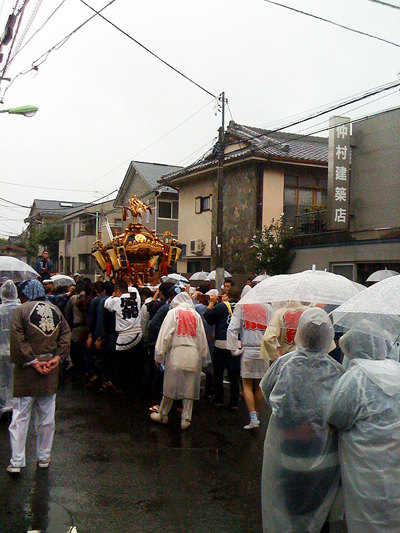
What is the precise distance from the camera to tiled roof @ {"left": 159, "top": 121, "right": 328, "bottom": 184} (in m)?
20.6

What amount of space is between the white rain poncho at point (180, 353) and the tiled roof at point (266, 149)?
1258 cm

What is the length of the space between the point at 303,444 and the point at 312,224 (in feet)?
52.7

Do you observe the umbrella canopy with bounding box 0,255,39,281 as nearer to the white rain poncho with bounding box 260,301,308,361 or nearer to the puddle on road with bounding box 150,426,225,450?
the puddle on road with bounding box 150,426,225,450

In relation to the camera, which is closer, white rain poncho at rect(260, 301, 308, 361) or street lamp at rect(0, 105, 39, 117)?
white rain poncho at rect(260, 301, 308, 361)

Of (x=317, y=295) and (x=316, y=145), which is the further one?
(x=316, y=145)

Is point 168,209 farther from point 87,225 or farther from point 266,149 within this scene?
point 87,225

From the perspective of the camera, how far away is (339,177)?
16297mm

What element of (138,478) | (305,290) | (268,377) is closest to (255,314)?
(305,290)

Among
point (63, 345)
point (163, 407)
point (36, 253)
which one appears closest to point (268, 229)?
point (163, 407)

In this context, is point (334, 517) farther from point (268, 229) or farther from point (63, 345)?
point (268, 229)

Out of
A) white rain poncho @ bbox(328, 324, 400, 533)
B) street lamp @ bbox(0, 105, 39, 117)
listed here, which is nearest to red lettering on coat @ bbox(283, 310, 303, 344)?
white rain poncho @ bbox(328, 324, 400, 533)

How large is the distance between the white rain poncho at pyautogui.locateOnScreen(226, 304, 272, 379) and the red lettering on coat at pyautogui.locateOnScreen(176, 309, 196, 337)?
0.59 metres

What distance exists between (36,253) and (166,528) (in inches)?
1661

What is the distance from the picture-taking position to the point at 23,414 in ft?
17.3
